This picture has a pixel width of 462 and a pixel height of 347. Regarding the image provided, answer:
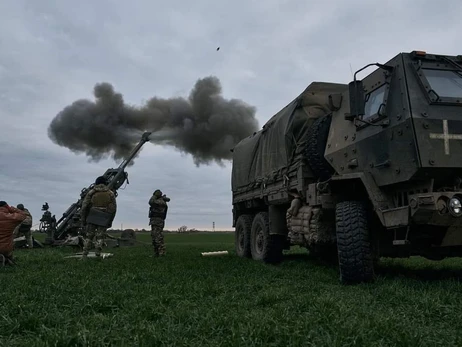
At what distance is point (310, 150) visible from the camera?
302 inches

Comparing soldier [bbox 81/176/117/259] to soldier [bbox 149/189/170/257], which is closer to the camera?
soldier [bbox 81/176/117/259]

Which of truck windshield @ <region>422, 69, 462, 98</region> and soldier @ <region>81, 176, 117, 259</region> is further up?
truck windshield @ <region>422, 69, 462, 98</region>

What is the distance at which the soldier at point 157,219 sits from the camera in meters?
12.1

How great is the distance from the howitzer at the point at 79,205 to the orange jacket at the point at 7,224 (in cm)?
775

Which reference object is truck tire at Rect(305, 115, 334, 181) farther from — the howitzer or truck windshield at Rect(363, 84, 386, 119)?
the howitzer

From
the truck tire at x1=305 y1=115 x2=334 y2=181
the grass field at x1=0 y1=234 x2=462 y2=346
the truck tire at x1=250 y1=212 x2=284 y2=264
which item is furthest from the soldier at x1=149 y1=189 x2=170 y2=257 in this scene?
the truck tire at x1=305 y1=115 x2=334 y2=181

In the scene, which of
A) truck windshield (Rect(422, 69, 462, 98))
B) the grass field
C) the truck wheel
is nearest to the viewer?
the grass field

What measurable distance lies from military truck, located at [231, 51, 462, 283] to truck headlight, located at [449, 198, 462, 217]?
11mm

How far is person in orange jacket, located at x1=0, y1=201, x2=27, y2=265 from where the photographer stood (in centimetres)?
885

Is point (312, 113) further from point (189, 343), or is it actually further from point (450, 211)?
point (189, 343)

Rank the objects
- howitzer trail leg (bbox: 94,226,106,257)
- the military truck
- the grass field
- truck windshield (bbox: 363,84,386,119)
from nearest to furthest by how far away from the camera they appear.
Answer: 1. the grass field
2. the military truck
3. truck windshield (bbox: 363,84,386,119)
4. howitzer trail leg (bbox: 94,226,106,257)

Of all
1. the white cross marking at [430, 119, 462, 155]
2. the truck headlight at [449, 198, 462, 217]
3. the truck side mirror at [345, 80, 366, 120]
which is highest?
the truck side mirror at [345, 80, 366, 120]

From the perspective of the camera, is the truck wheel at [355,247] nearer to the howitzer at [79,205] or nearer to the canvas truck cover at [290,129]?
the canvas truck cover at [290,129]

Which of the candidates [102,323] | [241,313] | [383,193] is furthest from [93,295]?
[383,193]
